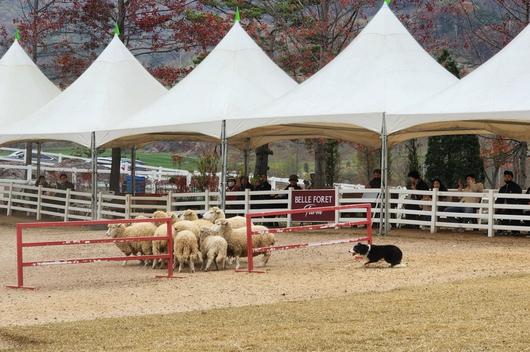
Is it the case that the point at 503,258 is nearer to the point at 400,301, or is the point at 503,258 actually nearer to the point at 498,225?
the point at 498,225

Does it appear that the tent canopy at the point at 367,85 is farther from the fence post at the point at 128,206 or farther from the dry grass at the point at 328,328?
the dry grass at the point at 328,328

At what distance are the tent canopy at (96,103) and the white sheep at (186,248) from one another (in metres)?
10.9

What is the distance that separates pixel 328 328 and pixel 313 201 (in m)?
13.0

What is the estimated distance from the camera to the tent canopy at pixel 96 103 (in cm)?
2778

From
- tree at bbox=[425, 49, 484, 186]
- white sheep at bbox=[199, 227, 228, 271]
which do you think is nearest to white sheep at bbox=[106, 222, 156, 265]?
white sheep at bbox=[199, 227, 228, 271]

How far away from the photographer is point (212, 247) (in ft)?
55.6

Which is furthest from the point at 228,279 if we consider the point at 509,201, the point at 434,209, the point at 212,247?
the point at 509,201

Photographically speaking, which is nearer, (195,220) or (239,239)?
(239,239)

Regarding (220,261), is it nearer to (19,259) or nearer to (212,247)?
(212,247)

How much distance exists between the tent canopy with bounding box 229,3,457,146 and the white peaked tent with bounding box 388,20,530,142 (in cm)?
61

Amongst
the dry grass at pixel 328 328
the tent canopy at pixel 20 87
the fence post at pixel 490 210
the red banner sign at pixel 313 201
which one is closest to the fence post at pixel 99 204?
the red banner sign at pixel 313 201

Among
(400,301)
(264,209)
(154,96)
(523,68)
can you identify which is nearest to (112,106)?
(154,96)

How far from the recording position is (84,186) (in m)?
40.0

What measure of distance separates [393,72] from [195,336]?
14.4 m
